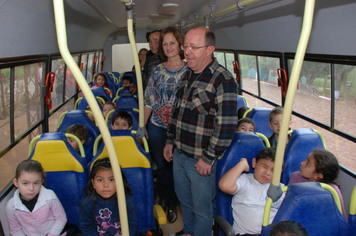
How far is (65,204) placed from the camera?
117 inches

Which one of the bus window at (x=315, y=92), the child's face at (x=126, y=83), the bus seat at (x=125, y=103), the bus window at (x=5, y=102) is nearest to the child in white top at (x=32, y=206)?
the bus window at (x=5, y=102)

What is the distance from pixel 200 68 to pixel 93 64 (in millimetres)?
9100

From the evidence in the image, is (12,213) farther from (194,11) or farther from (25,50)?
(194,11)

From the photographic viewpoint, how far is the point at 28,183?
2.54 metres

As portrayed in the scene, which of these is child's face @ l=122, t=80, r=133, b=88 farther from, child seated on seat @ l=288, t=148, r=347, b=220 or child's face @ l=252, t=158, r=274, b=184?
child seated on seat @ l=288, t=148, r=347, b=220

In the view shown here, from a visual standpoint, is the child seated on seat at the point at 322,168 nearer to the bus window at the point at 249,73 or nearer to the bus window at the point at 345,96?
the bus window at the point at 345,96

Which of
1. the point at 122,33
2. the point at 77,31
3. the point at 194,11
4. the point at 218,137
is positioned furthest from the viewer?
the point at 122,33

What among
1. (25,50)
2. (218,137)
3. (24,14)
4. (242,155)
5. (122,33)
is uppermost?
(122,33)

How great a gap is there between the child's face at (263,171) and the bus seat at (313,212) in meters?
0.64

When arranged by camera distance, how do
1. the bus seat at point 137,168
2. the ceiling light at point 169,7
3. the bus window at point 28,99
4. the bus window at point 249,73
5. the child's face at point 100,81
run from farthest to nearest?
1. the child's face at point 100,81
2. the bus window at point 249,73
3. the ceiling light at point 169,7
4. the bus window at point 28,99
5. the bus seat at point 137,168

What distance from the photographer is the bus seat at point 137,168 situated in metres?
2.91

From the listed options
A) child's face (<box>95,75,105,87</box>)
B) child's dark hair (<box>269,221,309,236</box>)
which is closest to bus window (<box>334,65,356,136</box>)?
child's dark hair (<box>269,221,309,236</box>)

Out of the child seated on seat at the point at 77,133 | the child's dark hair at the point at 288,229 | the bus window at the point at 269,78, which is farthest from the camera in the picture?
the bus window at the point at 269,78

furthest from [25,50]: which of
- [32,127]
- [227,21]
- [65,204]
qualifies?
[227,21]
